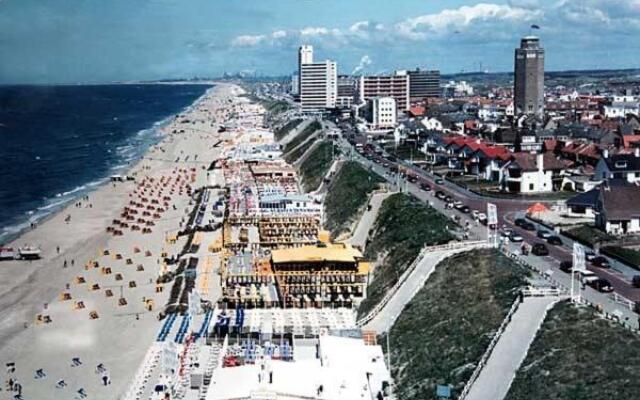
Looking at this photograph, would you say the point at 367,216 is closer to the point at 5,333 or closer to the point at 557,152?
the point at 5,333

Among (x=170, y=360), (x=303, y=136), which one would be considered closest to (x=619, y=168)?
(x=170, y=360)

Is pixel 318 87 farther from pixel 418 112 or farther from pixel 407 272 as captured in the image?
pixel 407 272

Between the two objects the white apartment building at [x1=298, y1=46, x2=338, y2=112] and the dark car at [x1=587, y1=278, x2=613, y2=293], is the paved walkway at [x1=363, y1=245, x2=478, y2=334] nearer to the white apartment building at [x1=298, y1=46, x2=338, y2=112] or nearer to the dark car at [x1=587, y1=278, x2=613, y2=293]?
the dark car at [x1=587, y1=278, x2=613, y2=293]

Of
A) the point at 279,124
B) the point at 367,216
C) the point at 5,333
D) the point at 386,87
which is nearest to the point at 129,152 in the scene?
the point at 279,124

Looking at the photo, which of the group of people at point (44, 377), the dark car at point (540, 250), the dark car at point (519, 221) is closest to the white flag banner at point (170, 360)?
the group of people at point (44, 377)

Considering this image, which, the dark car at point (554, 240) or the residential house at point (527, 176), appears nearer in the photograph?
the dark car at point (554, 240)

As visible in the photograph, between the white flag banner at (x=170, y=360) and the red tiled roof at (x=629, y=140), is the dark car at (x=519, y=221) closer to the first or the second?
the white flag banner at (x=170, y=360)

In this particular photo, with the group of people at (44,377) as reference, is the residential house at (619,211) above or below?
above
